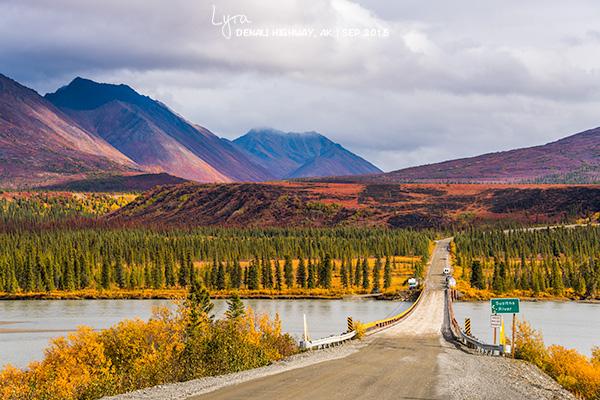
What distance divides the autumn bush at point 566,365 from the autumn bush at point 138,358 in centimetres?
1643

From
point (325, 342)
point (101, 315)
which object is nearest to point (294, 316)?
point (101, 315)

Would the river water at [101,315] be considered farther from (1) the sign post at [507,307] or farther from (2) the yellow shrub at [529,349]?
(1) the sign post at [507,307]

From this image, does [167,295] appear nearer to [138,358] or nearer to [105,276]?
[105,276]

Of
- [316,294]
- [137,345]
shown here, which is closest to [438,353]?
[137,345]

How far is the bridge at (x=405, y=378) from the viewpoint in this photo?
3195 centimetres

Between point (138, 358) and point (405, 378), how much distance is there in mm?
15933

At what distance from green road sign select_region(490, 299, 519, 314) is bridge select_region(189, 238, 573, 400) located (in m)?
3.30

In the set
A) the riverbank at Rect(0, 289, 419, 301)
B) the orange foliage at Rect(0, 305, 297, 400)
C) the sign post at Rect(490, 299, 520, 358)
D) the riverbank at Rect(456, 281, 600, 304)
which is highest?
the sign post at Rect(490, 299, 520, 358)

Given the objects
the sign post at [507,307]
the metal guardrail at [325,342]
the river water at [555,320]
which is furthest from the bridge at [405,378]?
the river water at [555,320]

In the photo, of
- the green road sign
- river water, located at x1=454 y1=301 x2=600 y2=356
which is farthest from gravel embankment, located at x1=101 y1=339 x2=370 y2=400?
river water, located at x1=454 y1=301 x2=600 y2=356

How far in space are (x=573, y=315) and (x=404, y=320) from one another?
47657 millimetres

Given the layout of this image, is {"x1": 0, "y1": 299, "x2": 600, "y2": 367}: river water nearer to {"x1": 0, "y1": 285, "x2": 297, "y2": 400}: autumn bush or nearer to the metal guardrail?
the metal guardrail

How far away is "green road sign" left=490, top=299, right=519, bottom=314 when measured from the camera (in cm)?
4850

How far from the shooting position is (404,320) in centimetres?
8631
